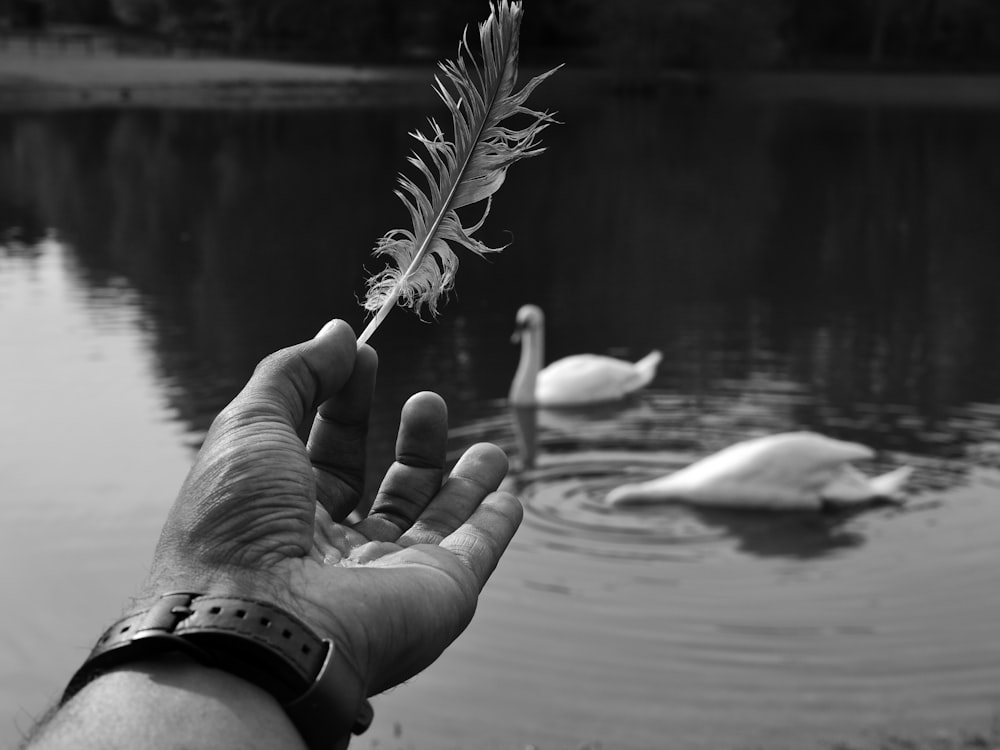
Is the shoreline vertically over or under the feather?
over

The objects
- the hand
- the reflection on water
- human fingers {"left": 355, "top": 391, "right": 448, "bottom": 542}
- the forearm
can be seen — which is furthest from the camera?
the reflection on water

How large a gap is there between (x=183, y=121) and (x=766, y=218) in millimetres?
26970

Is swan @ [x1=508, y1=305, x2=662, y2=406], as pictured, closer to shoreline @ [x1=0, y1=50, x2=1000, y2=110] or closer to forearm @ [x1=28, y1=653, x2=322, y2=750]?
forearm @ [x1=28, y1=653, x2=322, y2=750]

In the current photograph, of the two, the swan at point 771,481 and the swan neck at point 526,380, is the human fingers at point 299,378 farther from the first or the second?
the swan neck at point 526,380

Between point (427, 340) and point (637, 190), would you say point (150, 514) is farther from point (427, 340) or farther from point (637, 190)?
point (637, 190)

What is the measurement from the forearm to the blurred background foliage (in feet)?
194

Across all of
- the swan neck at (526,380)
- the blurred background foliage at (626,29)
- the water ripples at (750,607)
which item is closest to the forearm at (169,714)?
the water ripples at (750,607)

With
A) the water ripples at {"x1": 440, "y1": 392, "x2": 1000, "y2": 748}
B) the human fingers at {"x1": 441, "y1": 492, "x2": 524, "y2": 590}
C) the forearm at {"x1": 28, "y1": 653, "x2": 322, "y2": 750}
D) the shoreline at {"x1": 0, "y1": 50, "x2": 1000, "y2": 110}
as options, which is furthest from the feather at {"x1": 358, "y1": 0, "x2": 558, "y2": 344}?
the shoreline at {"x1": 0, "y1": 50, "x2": 1000, "y2": 110}

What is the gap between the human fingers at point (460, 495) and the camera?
2855 mm

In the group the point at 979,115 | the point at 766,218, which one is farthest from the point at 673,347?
the point at 979,115

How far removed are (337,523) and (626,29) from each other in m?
62.6

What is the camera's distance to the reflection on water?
25.1ft

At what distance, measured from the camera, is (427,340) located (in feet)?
52.8

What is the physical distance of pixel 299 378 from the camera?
2.68 metres
